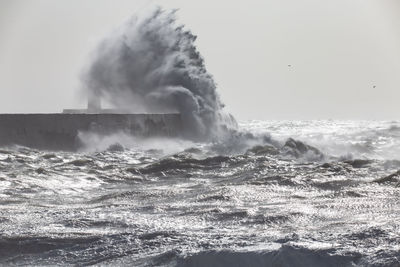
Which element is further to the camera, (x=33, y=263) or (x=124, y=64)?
(x=124, y=64)

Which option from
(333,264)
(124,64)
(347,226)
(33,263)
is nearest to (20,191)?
(33,263)

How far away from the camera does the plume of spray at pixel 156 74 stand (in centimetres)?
2444

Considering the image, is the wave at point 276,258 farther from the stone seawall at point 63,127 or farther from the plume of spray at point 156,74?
the plume of spray at point 156,74

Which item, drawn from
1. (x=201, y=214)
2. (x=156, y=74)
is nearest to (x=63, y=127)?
(x=156, y=74)

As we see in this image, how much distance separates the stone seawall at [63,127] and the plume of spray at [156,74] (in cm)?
277

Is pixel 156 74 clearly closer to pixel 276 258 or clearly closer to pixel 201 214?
pixel 201 214

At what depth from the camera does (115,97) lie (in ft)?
85.9

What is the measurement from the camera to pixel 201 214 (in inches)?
266

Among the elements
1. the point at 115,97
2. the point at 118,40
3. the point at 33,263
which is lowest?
the point at 33,263

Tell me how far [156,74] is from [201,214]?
18.9m

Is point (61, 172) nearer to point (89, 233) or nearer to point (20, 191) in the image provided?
point (20, 191)

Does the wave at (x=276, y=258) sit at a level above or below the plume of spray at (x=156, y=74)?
below

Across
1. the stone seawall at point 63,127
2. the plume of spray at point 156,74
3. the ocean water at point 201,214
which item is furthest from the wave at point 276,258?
the plume of spray at point 156,74

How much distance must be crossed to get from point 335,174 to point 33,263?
19.9 ft
